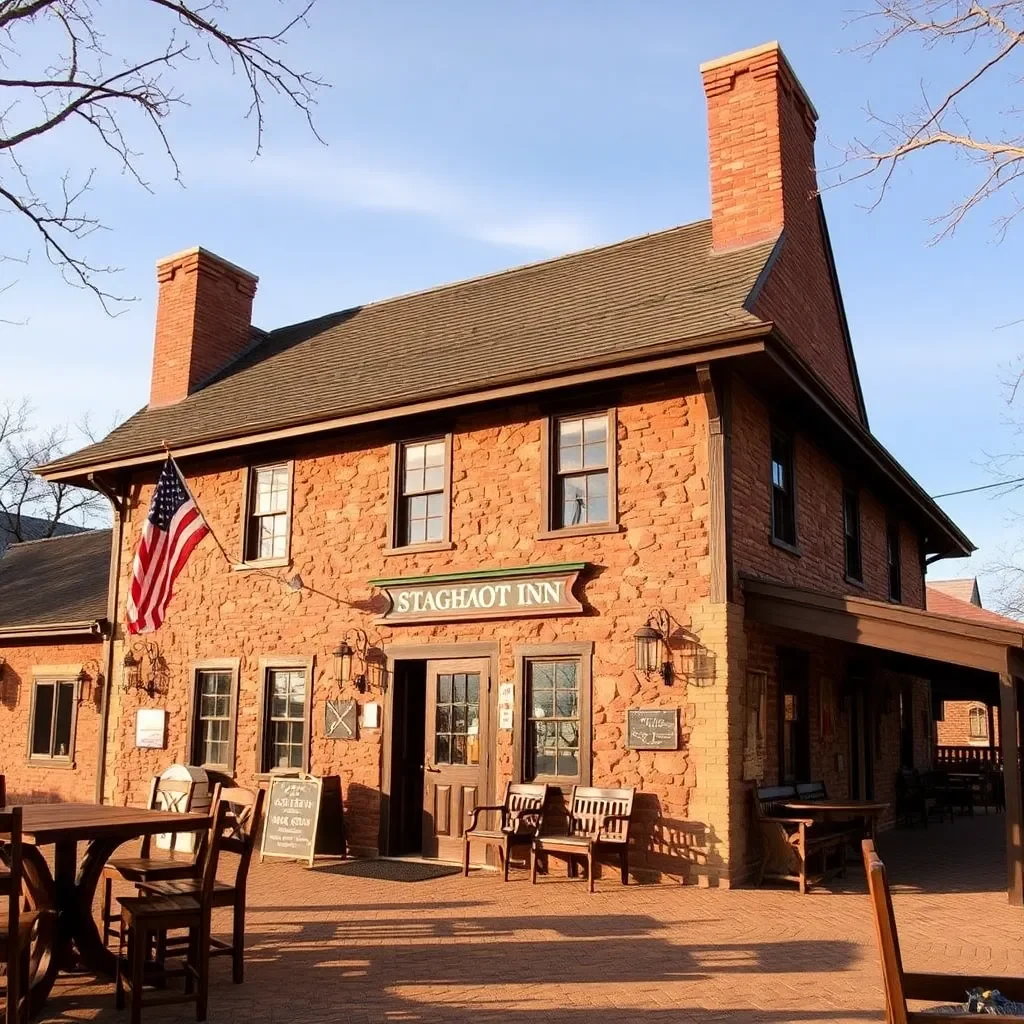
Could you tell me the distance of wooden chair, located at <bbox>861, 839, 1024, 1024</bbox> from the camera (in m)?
3.25

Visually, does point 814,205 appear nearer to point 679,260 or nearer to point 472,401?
point 679,260

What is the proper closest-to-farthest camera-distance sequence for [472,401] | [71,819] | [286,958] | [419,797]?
[71,819], [286,958], [472,401], [419,797]

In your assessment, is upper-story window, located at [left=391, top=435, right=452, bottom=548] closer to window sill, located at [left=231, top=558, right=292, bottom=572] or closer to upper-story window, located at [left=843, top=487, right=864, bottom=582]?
window sill, located at [left=231, top=558, right=292, bottom=572]

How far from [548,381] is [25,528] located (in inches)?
1352

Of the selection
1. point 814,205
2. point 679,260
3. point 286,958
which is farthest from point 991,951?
point 814,205

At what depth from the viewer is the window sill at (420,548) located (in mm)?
12586

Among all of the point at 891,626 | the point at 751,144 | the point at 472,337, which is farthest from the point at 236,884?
the point at 751,144

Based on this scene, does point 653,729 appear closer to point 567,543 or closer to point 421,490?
point 567,543

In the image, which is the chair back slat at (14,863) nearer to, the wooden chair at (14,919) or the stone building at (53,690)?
the wooden chair at (14,919)

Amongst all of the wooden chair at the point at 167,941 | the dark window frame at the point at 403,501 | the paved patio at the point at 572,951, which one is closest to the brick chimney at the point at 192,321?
the dark window frame at the point at 403,501

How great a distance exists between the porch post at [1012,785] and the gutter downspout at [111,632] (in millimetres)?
11657

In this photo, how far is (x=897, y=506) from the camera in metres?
18.1

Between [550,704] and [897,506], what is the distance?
9.04 meters

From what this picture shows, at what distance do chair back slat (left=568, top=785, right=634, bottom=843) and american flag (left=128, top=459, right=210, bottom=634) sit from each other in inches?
194
